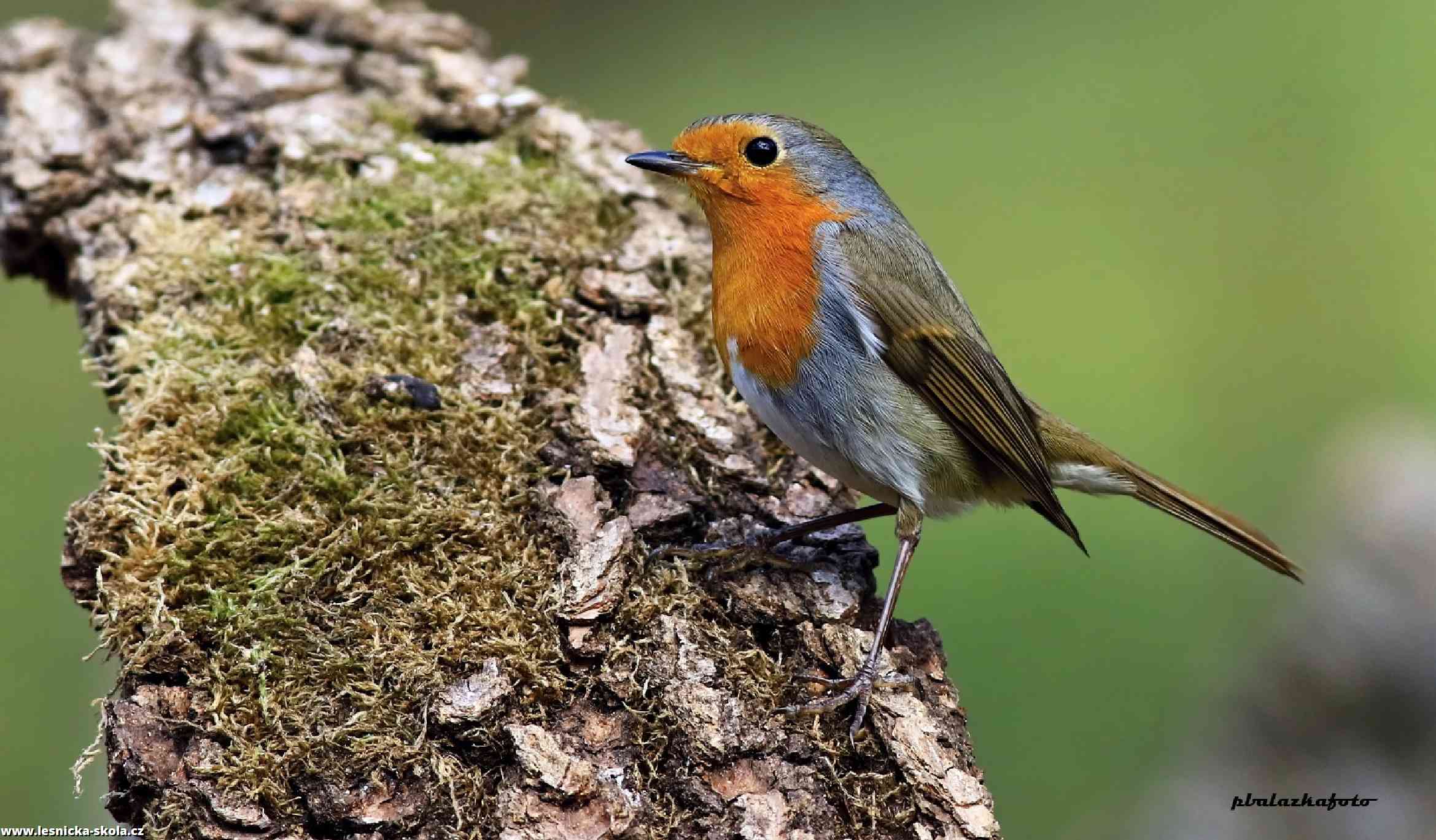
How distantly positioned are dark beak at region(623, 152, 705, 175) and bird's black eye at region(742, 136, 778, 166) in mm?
142

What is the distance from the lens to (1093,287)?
7855mm

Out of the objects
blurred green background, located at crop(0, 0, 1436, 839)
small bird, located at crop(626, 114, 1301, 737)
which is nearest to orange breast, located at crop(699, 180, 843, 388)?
small bird, located at crop(626, 114, 1301, 737)

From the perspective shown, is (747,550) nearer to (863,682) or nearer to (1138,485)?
(863,682)

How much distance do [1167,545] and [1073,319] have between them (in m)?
1.84

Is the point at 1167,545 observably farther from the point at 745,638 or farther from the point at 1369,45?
the point at 1369,45

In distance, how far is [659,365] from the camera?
3.40 metres

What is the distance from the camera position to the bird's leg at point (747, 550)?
2889 millimetres

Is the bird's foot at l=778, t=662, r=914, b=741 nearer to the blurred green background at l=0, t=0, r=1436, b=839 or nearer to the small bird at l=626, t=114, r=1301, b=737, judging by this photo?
the small bird at l=626, t=114, r=1301, b=737

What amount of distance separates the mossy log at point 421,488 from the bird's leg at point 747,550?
42 millimetres

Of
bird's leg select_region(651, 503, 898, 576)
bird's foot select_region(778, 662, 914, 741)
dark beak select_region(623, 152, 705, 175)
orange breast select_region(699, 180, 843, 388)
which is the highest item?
dark beak select_region(623, 152, 705, 175)

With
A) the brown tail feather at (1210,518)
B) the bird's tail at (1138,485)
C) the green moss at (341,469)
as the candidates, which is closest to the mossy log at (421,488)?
the green moss at (341,469)

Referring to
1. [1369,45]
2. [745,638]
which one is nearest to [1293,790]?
[745,638]

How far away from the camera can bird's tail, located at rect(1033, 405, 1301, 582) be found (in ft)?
11.8
